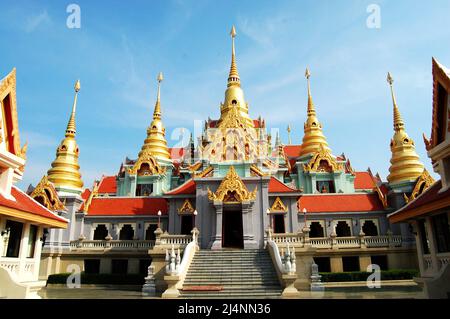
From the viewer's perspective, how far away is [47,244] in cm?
2330

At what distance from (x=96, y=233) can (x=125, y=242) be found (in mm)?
4943

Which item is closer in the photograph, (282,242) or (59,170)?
(282,242)

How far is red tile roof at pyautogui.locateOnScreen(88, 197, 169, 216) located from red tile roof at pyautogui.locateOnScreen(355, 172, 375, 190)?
19.5 m

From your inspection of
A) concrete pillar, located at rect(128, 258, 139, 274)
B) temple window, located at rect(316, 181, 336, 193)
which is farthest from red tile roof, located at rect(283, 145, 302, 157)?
concrete pillar, located at rect(128, 258, 139, 274)

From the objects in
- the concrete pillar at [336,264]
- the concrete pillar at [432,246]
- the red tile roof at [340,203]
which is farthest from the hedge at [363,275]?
the concrete pillar at [432,246]

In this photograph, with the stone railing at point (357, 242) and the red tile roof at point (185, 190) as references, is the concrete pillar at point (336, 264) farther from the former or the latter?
the red tile roof at point (185, 190)

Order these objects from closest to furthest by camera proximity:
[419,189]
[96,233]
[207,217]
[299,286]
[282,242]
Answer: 1. [299,286]
2. [282,242]
3. [207,217]
4. [419,189]
5. [96,233]

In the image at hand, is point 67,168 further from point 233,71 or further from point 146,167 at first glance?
point 233,71

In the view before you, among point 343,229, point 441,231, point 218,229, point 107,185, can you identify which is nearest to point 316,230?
point 343,229

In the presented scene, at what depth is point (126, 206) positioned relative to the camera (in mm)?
27219

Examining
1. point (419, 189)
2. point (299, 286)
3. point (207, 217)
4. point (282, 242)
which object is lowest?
point (299, 286)

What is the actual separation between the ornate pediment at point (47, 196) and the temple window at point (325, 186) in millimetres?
22161
